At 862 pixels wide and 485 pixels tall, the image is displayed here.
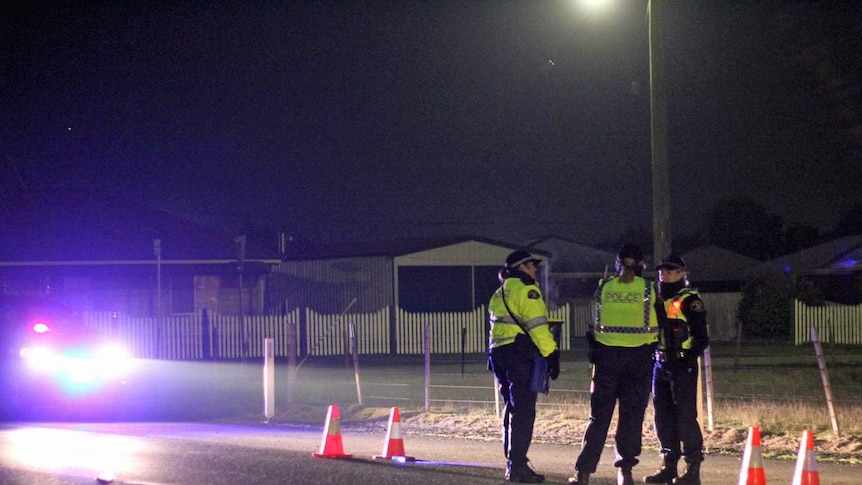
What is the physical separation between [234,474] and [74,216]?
25236 millimetres

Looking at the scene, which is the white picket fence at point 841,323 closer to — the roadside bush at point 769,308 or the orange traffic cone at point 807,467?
the roadside bush at point 769,308

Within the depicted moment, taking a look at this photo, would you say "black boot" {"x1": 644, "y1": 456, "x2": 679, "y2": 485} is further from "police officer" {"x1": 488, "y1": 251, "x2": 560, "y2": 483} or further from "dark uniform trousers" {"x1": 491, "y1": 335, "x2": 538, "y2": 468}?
"dark uniform trousers" {"x1": 491, "y1": 335, "x2": 538, "y2": 468}

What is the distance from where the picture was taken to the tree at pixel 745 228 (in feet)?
227

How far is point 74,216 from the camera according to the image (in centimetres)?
3094

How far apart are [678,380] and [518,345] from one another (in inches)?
49.8

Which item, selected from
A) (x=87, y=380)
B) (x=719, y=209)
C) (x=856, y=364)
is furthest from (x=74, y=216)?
(x=719, y=209)

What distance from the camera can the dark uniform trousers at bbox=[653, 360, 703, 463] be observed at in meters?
7.38

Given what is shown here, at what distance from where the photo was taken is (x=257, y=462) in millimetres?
8312

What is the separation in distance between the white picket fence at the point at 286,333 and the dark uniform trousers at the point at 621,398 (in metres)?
16.0

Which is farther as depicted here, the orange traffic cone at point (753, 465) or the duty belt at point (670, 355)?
the duty belt at point (670, 355)

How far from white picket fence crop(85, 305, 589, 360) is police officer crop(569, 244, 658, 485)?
16.0m

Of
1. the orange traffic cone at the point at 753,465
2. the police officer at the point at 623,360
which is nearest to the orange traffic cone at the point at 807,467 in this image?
the orange traffic cone at the point at 753,465

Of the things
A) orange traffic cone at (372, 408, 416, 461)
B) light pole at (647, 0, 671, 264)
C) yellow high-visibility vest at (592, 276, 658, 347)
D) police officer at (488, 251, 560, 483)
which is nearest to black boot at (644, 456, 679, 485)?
police officer at (488, 251, 560, 483)

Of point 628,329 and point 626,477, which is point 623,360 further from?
point 626,477
